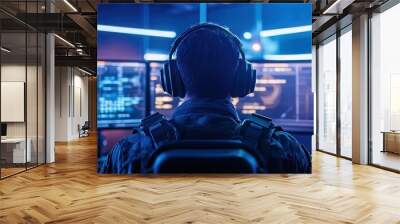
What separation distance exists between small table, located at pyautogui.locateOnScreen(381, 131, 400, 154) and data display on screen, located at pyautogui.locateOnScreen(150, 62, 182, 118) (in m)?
4.24

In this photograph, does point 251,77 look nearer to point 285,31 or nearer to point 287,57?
point 287,57

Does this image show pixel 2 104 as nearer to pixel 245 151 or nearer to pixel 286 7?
pixel 245 151

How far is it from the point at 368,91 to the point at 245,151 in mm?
3387

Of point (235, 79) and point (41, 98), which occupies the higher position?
point (235, 79)

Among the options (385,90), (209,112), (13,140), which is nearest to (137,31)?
(209,112)

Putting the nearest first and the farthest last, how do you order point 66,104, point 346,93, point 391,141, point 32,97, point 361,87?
point 391,141 < point 32,97 < point 361,87 < point 346,93 < point 66,104

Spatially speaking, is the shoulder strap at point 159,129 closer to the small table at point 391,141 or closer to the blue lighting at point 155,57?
the blue lighting at point 155,57

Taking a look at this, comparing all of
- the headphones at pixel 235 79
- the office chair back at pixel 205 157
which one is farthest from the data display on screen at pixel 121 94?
the office chair back at pixel 205 157

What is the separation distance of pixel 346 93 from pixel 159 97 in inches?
198

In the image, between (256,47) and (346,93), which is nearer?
(256,47)

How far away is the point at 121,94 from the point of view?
20.2 feet

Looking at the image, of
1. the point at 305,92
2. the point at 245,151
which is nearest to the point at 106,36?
the point at 245,151

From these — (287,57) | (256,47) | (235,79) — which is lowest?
(235,79)

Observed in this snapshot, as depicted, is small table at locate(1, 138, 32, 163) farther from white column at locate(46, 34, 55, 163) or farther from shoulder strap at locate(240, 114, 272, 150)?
shoulder strap at locate(240, 114, 272, 150)
